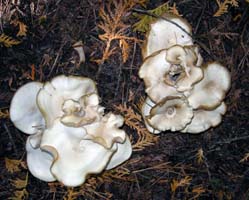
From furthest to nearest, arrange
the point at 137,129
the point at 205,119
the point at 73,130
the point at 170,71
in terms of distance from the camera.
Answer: the point at 137,129 → the point at 205,119 → the point at 170,71 → the point at 73,130

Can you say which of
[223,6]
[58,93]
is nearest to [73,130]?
[58,93]

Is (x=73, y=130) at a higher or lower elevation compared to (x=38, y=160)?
higher

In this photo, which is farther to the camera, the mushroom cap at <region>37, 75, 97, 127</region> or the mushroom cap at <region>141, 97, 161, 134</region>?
the mushroom cap at <region>141, 97, 161, 134</region>

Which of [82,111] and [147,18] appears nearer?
[82,111]

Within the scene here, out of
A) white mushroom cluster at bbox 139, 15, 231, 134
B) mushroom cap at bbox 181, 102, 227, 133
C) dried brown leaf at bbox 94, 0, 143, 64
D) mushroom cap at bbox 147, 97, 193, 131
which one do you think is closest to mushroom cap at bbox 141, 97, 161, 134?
white mushroom cluster at bbox 139, 15, 231, 134

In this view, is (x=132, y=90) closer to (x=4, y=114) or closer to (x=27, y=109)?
(x=27, y=109)

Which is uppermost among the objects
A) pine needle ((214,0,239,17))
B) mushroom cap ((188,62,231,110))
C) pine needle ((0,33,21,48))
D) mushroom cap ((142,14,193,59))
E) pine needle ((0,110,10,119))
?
pine needle ((214,0,239,17))

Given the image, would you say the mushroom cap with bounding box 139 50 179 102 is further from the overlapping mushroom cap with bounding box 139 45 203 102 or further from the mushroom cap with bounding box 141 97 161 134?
the mushroom cap with bounding box 141 97 161 134
